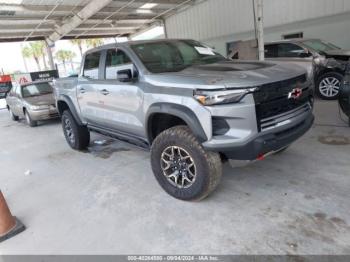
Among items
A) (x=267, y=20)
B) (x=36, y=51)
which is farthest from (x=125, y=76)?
(x=36, y=51)

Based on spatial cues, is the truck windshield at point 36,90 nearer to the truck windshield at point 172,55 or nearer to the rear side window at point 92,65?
the rear side window at point 92,65

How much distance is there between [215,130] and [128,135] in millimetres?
1718

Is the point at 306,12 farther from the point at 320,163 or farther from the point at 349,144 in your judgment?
the point at 320,163

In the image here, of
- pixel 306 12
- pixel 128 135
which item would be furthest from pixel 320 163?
pixel 306 12

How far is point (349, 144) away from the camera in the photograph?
4602mm

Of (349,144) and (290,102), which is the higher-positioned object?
(290,102)

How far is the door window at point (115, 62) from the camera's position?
4004mm

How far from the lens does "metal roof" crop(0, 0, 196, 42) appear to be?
12047mm

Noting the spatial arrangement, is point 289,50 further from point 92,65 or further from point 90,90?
point 90,90

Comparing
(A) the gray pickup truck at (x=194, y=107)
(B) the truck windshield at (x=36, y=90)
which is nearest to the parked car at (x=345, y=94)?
(A) the gray pickup truck at (x=194, y=107)

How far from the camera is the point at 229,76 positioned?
9.71 feet

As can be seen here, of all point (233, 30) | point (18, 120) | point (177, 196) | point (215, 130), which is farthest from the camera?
point (233, 30)

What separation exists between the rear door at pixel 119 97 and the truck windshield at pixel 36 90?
625 cm

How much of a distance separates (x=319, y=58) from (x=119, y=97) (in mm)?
5969
